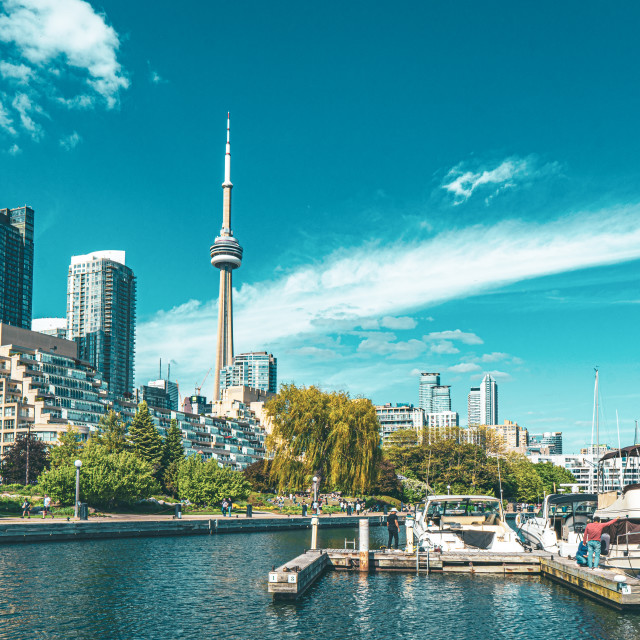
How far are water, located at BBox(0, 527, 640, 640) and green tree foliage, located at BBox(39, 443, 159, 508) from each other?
2235cm

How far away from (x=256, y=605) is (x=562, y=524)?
68.0 feet

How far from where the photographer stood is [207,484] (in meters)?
72.9

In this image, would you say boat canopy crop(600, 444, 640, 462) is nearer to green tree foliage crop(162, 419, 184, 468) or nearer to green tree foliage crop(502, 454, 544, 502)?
green tree foliage crop(162, 419, 184, 468)

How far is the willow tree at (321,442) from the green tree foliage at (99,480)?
1316 cm

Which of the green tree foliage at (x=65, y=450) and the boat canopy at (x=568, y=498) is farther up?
the green tree foliage at (x=65, y=450)

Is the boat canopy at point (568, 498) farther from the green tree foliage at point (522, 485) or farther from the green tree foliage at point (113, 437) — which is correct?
the green tree foliage at point (522, 485)

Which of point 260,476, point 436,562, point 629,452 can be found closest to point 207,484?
point 260,476

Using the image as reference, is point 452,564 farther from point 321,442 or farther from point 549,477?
point 549,477

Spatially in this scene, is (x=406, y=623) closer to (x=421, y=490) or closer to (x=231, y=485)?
(x=231, y=485)

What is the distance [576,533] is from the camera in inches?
1414

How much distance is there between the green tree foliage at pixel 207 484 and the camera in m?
72.9

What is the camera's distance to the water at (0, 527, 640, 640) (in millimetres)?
22453

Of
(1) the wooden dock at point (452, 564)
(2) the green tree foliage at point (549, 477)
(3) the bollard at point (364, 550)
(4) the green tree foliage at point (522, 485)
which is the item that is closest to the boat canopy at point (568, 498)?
(1) the wooden dock at point (452, 564)

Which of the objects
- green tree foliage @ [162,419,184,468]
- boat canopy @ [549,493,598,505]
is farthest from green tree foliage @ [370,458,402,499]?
boat canopy @ [549,493,598,505]
